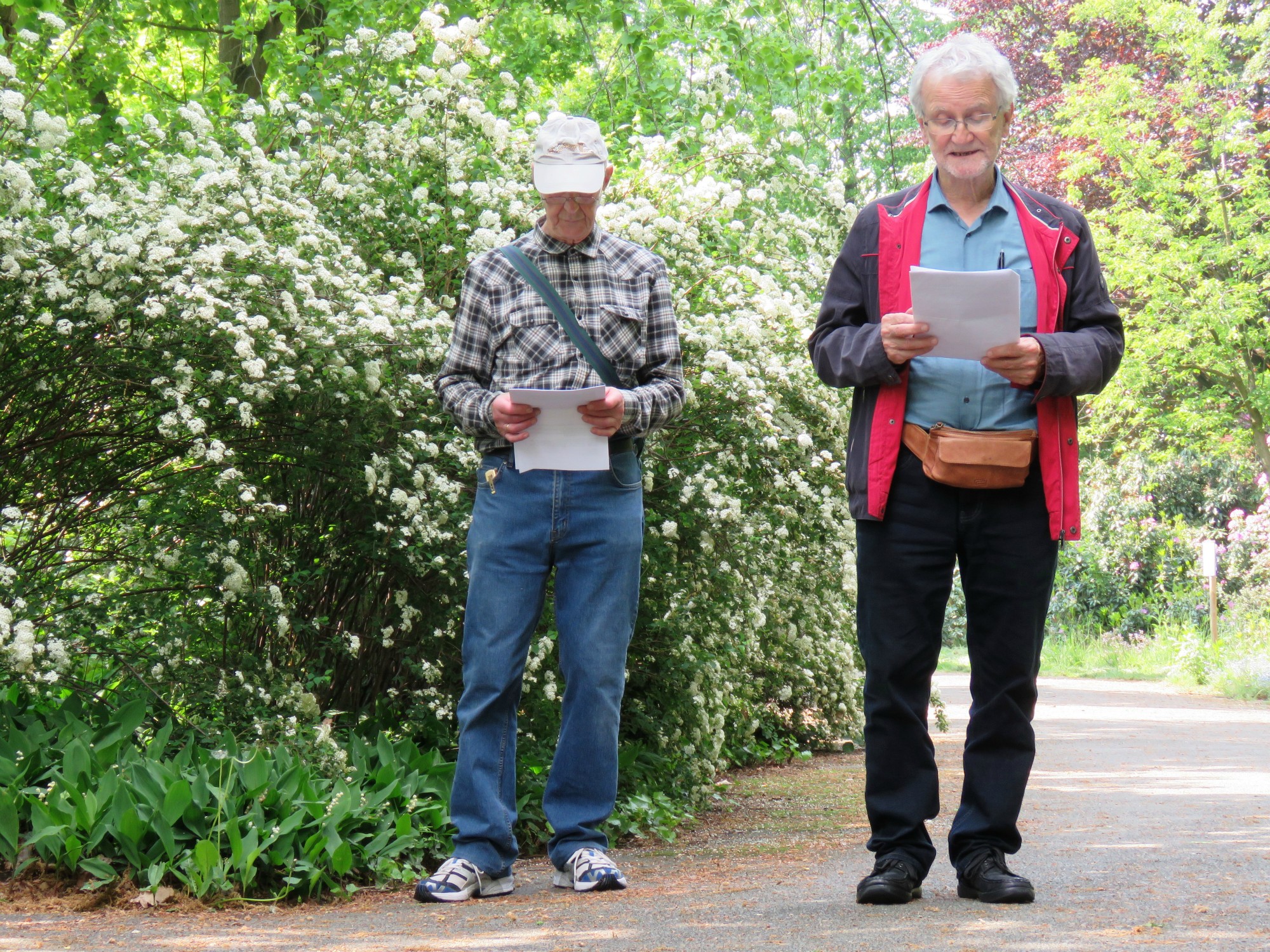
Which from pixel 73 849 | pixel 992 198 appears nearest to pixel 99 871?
pixel 73 849

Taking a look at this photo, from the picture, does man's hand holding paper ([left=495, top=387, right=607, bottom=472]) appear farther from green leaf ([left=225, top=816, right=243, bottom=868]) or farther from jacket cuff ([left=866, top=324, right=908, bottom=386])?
green leaf ([left=225, top=816, right=243, bottom=868])

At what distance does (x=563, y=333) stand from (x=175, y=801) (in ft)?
5.39

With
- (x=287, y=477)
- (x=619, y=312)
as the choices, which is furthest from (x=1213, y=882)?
(x=287, y=477)

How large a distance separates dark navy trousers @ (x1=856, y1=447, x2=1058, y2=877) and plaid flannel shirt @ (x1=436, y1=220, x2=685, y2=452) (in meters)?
0.80

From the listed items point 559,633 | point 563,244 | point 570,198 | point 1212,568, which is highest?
point 570,198

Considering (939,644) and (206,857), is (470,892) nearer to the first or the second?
(206,857)

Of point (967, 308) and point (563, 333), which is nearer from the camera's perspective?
point (967, 308)

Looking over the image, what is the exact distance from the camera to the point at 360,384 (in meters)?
4.40

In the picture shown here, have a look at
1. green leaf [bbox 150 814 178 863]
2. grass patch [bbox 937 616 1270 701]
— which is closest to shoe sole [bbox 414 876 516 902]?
green leaf [bbox 150 814 178 863]

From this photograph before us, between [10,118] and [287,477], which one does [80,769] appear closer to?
[287,477]

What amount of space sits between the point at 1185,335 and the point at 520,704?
1193 cm

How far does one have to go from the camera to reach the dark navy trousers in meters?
3.29

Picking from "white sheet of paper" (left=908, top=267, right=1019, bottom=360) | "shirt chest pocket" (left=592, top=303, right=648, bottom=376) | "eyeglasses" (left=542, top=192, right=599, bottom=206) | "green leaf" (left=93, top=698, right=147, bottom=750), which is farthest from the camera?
"green leaf" (left=93, top=698, right=147, bottom=750)

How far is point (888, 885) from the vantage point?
10.5 feet
